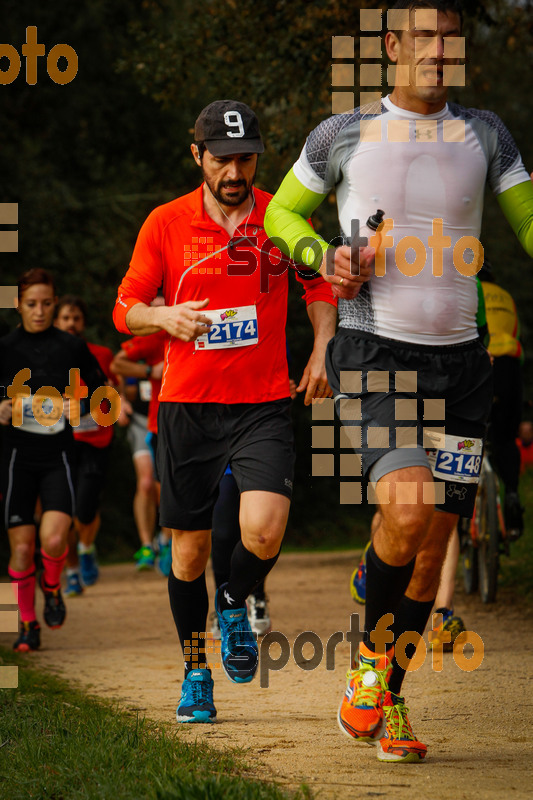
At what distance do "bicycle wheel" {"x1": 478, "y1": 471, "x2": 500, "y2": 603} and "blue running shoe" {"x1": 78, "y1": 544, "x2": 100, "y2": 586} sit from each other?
14.7 ft

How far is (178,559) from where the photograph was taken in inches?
195

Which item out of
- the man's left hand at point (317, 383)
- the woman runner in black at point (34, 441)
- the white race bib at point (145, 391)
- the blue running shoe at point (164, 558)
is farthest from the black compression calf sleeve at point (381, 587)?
the white race bib at point (145, 391)

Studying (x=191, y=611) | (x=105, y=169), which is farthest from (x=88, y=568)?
(x=105, y=169)

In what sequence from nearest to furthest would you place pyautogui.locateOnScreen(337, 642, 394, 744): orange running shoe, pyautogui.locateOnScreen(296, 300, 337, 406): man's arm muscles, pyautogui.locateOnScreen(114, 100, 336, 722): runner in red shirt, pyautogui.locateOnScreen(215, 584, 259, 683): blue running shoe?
pyautogui.locateOnScreen(337, 642, 394, 744): orange running shoe
pyautogui.locateOnScreen(296, 300, 337, 406): man's arm muscles
pyautogui.locateOnScreen(114, 100, 336, 722): runner in red shirt
pyautogui.locateOnScreen(215, 584, 259, 683): blue running shoe

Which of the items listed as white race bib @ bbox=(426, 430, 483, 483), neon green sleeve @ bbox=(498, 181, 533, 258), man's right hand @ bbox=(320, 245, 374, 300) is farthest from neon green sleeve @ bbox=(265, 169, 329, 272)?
white race bib @ bbox=(426, 430, 483, 483)

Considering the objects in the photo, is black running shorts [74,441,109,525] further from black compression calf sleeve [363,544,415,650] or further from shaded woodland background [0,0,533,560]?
black compression calf sleeve [363,544,415,650]

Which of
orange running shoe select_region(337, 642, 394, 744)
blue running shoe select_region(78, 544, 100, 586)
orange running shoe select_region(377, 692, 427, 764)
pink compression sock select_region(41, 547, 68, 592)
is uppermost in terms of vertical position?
orange running shoe select_region(337, 642, 394, 744)

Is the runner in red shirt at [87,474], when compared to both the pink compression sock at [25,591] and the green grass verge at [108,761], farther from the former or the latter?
the green grass verge at [108,761]

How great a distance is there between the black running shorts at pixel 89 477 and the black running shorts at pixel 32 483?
10.1 ft

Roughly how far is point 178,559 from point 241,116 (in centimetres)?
189

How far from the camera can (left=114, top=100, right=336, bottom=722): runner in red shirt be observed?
4699 millimetres

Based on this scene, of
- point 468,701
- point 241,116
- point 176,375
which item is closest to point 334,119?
point 241,116

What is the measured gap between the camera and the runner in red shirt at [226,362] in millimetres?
4699

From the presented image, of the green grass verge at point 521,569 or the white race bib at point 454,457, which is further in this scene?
the green grass verge at point 521,569
